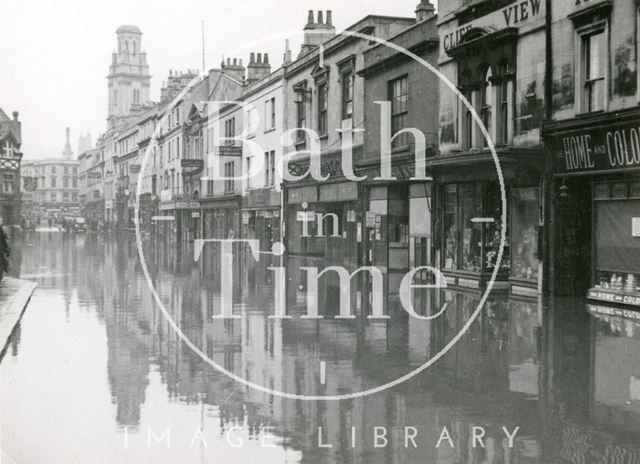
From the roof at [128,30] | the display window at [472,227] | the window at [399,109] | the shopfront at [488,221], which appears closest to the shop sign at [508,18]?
the shopfront at [488,221]

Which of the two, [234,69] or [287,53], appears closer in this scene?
[287,53]

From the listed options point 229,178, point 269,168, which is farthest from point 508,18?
point 229,178

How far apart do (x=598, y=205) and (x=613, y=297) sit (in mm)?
2056

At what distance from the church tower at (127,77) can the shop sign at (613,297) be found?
446 feet

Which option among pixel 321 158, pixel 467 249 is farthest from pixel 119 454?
pixel 321 158

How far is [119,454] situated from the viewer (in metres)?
6.48

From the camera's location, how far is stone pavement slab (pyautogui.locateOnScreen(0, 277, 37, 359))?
41.4 feet

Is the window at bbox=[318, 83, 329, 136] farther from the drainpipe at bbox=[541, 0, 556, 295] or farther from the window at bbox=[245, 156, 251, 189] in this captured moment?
the drainpipe at bbox=[541, 0, 556, 295]

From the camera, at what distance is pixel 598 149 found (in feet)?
54.7

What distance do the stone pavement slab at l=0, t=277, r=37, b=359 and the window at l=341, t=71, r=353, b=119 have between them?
14092 mm

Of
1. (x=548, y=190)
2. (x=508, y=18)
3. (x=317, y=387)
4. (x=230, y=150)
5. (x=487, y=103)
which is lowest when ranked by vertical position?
(x=317, y=387)

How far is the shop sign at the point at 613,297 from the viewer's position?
52.9 ft

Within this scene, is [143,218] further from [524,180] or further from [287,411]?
[287,411]
